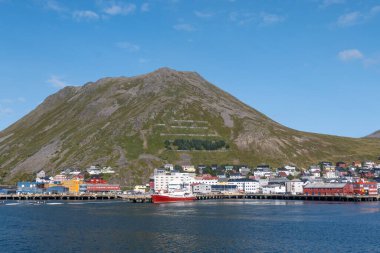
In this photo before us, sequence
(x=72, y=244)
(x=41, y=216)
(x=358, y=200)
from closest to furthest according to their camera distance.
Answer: (x=72, y=244)
(x=41, y=216)
(x=358, y=200)

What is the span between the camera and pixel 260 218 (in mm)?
119375

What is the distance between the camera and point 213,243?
7944 cm

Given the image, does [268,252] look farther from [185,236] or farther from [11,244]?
[11,244]

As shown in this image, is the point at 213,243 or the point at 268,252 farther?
the point at 213,243

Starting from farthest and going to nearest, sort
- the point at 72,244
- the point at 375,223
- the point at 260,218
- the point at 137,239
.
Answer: the point at 260,218, the point at 375,223, the point at 137,239, the point at 72,244

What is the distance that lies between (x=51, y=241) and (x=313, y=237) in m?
45.5

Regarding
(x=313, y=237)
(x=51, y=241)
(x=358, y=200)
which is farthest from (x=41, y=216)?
(x=358, y=200)

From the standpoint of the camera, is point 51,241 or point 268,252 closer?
point 268,252

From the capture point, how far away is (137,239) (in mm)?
83125

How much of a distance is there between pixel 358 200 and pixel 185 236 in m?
134

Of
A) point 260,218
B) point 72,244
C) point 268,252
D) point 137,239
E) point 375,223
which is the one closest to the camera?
point 268,252

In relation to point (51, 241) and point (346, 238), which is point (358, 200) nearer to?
point (346, 238)

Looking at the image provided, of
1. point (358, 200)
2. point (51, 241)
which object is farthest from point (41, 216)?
point (358, 200)

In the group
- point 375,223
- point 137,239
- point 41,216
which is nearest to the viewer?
point 137,239
